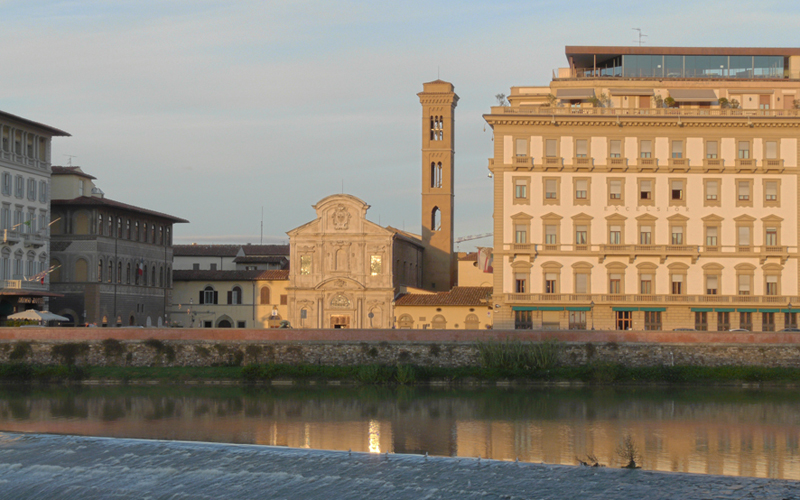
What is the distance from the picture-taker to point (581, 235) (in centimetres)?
5797

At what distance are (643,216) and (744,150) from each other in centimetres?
690

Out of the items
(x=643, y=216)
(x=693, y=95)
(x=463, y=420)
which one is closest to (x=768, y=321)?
(x=643, y=216)

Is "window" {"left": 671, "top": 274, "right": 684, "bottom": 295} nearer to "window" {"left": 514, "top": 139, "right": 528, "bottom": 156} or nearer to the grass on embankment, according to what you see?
"window" {"left": 514, "top": 139, "right": 528, "bottom": 156}

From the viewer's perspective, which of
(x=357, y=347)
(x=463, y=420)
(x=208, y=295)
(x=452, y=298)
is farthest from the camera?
(x=208, y=295)

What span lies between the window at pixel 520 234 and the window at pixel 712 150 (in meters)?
11.3

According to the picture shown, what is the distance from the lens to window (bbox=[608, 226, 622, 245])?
190ft

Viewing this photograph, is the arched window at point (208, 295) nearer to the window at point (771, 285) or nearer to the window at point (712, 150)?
the window at point (712, 150)

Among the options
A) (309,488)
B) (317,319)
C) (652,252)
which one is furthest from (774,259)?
(309,488)

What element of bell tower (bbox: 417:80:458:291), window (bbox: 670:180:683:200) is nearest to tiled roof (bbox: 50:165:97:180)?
bell tower (bbox: 417:80:458:291)

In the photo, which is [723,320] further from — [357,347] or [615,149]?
[357,347]

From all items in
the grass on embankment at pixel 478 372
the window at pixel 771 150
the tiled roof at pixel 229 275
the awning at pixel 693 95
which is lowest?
the grass on embankment at pixel 478 372

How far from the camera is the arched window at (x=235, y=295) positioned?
250 ft

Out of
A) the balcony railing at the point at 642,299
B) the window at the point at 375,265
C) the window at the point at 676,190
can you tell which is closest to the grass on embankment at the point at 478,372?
the balcony railing at the point at 642,299

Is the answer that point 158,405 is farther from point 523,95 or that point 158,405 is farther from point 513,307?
point 523,95
